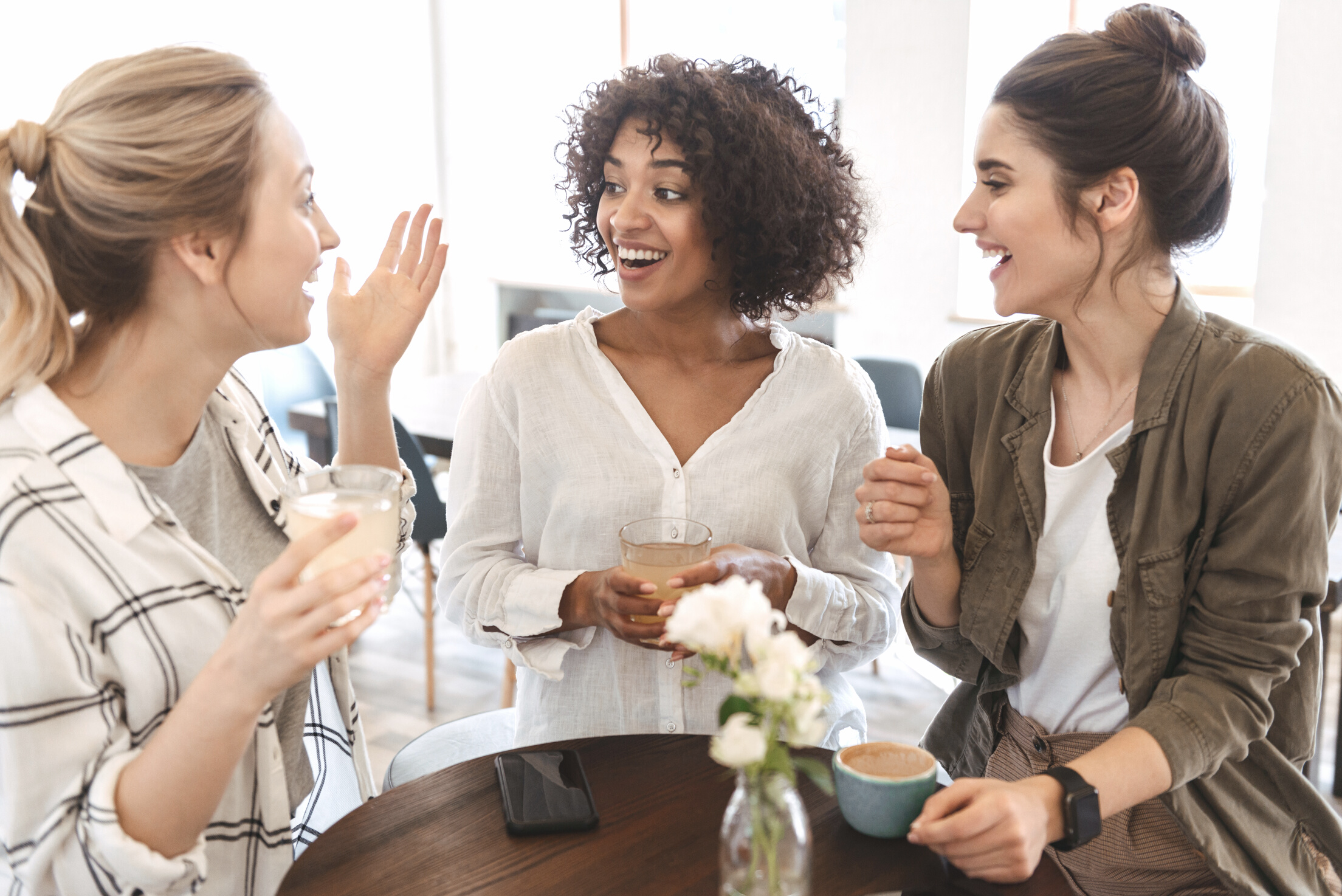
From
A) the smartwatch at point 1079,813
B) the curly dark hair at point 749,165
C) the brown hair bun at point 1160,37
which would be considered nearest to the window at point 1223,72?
the curly dark hair at point 749,165

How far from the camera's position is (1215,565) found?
1256mm

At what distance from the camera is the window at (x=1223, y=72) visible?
414 centimetres

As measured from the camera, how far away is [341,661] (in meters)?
1.39

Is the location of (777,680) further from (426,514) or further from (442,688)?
(442,688)

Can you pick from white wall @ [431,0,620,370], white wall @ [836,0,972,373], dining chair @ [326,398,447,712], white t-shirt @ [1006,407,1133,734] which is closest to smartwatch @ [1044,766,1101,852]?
white t-shirt @ [1006,407,1133,734]

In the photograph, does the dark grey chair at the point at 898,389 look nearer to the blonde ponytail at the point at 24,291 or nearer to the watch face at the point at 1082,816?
the watch face at the point at 1082,816

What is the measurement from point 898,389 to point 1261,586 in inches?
99.0

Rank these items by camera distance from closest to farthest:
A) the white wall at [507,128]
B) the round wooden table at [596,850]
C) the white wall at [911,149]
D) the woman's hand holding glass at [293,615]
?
the woman's hand holding glass at [293,615]
the round wooden table at [596,850]
the white wall at [911,149]
the white wall at [507,128]

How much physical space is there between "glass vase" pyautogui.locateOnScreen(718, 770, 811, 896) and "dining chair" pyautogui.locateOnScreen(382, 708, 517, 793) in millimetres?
855

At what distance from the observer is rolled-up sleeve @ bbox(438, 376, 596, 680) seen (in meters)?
1.50

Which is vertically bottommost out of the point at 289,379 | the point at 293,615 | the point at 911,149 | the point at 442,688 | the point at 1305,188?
the point at 442,688

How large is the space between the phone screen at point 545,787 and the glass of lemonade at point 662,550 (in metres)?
0.21

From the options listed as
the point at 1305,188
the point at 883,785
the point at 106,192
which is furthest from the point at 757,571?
the point at 1305,188

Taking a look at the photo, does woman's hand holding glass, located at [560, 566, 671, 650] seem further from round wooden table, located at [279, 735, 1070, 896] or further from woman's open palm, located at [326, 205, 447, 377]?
woman's open palm, located at [326, 205, 447, 377]
